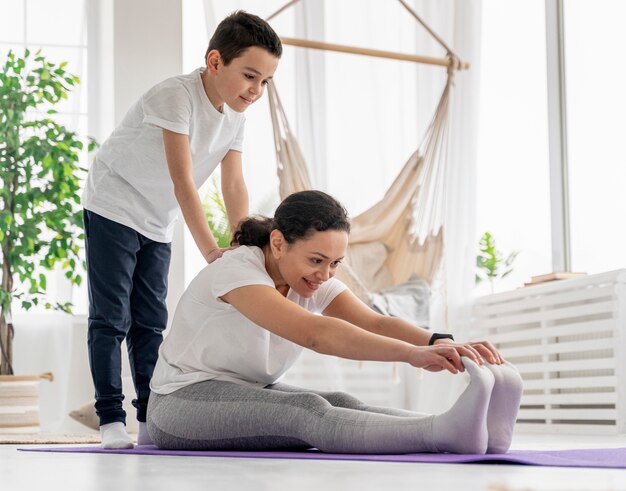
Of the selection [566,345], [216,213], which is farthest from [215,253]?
[216,213]

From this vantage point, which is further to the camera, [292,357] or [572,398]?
[572,398]

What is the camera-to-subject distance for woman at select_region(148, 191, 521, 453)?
59.8 inches

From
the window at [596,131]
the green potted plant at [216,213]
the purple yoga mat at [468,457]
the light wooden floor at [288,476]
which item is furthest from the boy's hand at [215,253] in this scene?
the window at [596,131]

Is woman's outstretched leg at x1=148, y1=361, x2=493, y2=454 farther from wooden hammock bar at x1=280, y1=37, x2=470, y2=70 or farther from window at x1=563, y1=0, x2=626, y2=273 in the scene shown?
window at x1=563, y1=0, x2=626, y2=273

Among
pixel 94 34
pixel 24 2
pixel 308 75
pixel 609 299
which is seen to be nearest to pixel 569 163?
pixel 609 299

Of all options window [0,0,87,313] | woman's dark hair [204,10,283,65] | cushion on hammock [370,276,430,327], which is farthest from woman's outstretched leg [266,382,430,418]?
window [0,0,87,313]

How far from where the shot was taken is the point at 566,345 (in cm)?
361

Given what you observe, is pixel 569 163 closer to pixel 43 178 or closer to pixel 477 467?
pixel 43 178

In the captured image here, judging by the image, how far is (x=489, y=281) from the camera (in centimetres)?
428

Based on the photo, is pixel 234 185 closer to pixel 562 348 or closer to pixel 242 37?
pixel 242 37

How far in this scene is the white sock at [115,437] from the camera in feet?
6.46

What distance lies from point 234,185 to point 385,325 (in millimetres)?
661

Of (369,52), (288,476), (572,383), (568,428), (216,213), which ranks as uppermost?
(369,52)

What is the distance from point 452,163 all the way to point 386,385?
3.02 ft
